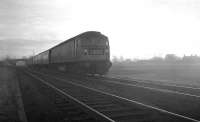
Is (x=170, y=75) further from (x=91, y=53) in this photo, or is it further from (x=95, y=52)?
(x=91, y=53)

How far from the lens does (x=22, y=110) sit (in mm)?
7746

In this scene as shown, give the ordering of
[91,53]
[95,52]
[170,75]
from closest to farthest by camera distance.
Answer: [91,53]
[95,52]
[170,75]

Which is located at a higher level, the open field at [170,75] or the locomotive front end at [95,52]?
the locomotive front end at [95,52]

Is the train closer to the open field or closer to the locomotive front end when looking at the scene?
the locomotive front end

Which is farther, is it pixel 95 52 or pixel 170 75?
pixel 170 75

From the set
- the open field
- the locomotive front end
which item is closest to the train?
the locomotive front end

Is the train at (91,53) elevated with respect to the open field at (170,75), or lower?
elevated

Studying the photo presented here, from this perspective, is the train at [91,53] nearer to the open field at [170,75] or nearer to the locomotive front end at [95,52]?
the locomotive front end at [95,52]

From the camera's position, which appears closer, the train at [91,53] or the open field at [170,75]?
the open field at [170,75]

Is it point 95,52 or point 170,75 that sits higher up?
point 95,52

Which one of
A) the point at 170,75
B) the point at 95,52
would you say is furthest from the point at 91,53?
the point at 170,75

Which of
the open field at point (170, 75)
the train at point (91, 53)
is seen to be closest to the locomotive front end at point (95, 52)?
the train at point (91, 53)

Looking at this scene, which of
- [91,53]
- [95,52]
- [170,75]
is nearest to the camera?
[91,53]

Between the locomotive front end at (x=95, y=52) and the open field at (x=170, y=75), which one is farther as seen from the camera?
the locomotive front end at (x=95, y=52)
